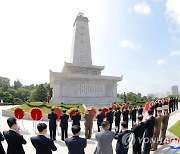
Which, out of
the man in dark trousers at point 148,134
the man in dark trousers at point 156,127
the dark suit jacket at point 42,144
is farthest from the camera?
the man in dark trousers at point 156,127

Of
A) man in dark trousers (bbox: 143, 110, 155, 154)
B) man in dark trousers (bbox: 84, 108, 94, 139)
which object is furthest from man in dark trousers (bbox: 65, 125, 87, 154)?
man in dark trousers (bbox: 84, 108, 94, 139)

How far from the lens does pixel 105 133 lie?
5328 millimetres

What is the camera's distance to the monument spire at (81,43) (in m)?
37.5

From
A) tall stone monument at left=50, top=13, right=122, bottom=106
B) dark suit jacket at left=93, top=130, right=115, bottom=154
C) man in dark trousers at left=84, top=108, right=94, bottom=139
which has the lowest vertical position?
man in dark trousers at left=84, top=108, right=94, bottom=139

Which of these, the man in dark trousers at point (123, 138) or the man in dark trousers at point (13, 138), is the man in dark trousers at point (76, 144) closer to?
the man in dark trousers at point (13, 138)

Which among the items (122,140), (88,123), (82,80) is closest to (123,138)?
(122,140)

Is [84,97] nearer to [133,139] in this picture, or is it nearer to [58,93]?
[58,93]

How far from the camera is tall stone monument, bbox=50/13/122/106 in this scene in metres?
33.8

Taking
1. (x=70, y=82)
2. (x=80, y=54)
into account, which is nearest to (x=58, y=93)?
(x=70, y=82)

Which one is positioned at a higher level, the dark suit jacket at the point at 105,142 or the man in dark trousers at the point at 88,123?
the dark suit jacket at the point at 105,142

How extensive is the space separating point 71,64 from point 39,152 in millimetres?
31518

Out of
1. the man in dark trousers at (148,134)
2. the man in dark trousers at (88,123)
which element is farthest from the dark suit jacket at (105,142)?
the man in dark trousers at (88,123)

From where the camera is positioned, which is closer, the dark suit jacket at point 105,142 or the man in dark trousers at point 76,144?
the man in dark trousers at point 76,144

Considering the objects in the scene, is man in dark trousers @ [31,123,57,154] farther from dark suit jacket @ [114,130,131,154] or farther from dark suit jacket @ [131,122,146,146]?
dark suit jacket @ [131,122,146,146]
